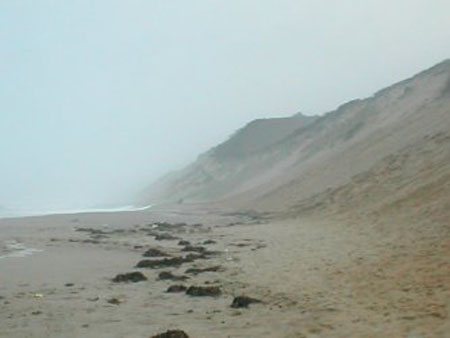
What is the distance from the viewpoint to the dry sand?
805cm

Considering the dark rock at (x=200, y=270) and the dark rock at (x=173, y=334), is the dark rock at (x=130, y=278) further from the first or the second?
Answer: the dark rock at (x=173, y=334)

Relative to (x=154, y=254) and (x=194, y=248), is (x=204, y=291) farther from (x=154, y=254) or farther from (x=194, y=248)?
(x=194, y=248)

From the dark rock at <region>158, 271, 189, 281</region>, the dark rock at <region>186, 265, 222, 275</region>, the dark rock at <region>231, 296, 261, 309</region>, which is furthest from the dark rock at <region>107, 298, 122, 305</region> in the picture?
the dark rock at <region>186, 265, 222, 275</region>

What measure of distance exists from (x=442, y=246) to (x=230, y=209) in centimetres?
3414

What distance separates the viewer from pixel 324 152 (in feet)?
191

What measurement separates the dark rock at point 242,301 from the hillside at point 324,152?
1417 cm

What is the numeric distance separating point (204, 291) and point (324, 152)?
4866 cm

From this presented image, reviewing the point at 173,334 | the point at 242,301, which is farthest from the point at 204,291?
the point at 173,334

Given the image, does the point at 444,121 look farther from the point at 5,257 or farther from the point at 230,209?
the point at 5,257

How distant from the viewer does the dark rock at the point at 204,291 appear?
10648 mm

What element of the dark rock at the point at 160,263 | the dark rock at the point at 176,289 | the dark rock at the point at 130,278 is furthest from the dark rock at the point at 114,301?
the dark rock at the point at 160,263

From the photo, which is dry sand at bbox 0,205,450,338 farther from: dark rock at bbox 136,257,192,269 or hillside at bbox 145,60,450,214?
hillside at bbox 145,60,450,214

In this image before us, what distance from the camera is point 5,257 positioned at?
1769 cm

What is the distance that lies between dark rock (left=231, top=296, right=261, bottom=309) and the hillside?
14.2 metres
